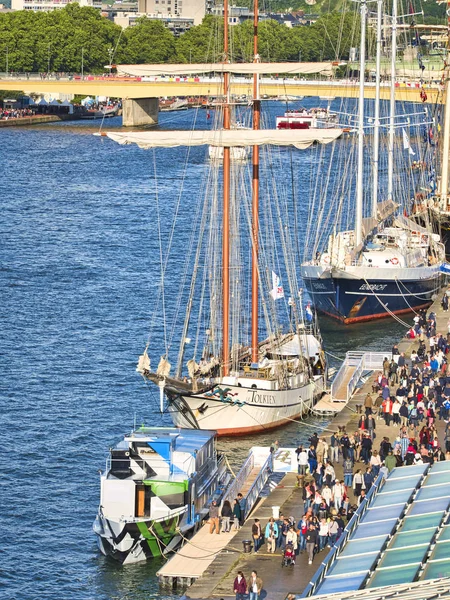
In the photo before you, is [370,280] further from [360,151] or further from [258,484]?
[258,484]

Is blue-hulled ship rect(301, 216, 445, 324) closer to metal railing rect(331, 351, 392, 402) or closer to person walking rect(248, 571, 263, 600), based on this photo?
metal railing rect(331, 351, 392, 402)

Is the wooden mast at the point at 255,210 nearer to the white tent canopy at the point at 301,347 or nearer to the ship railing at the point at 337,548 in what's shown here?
the white tent canopy at the point at 301,347

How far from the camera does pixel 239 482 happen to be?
4653cm

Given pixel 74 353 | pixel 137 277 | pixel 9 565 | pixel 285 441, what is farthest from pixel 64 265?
pixel 9 565

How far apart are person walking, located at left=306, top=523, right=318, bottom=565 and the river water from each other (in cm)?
495

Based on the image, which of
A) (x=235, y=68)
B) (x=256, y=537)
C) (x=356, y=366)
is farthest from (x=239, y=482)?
(x=235, y=68)

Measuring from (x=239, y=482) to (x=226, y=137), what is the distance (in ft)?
53.6

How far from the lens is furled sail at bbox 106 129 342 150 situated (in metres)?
58.2

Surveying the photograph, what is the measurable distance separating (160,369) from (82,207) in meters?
70.1

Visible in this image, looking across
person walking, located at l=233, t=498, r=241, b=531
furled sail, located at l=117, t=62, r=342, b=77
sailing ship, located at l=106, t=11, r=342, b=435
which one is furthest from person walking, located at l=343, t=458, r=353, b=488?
furled sail, located at l=117, t=62, r=342, b=77

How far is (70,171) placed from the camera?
14738cm

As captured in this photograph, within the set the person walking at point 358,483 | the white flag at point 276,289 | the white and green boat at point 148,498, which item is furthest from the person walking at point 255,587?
the white flag at point 276,289

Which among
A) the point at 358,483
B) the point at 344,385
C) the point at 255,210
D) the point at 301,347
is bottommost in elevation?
the point at 344,385

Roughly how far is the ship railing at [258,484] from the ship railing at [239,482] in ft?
1.52
